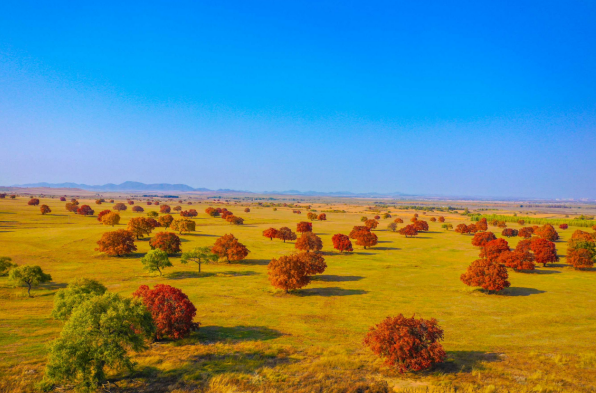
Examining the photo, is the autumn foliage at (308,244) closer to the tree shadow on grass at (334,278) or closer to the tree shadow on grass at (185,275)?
the tree shadow on grass at (334,278)

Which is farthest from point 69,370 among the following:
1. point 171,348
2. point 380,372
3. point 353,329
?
point 353,329

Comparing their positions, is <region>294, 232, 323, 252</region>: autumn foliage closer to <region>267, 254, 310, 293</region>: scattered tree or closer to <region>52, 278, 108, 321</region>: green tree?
<region>267, 254, 310, 293</region>: scattered tree

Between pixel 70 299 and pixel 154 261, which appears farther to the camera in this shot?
pixel 154 261

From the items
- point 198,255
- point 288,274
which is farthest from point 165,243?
point 288,274

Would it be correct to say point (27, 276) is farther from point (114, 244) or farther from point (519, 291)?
point (519, 291)

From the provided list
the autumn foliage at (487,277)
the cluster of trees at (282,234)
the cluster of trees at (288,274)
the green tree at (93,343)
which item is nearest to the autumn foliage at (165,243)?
the cluster of trees at (282,234)

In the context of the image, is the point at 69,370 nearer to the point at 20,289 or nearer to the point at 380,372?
the point at 380,372
